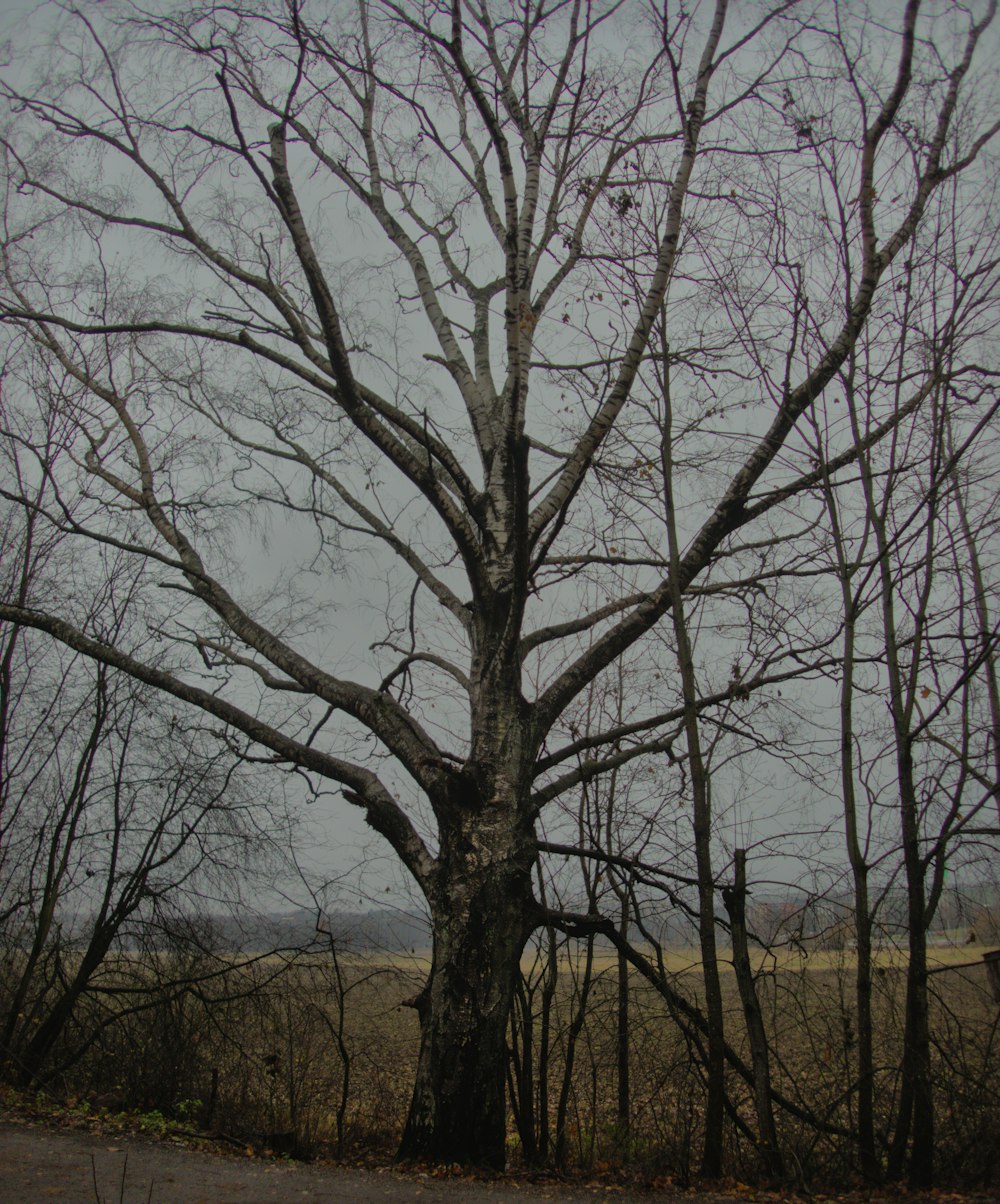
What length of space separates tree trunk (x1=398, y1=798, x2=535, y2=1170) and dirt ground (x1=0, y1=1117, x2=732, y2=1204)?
287 millimetres

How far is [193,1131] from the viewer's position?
Result: 6.15 m

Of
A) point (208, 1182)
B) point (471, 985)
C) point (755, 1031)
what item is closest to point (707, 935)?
point (755, 1031)

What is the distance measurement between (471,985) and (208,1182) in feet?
5.54

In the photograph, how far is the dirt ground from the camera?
13.6 feet

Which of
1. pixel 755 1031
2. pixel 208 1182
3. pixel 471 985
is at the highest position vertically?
pixel 471 985

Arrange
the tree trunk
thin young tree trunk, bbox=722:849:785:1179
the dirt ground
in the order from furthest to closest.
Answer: the tree trunk < thin young tree trunk, bbox=722:849:785:1179 < the dirt ground

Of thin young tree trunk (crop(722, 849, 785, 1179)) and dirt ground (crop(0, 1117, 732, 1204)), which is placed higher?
thin young tree trunk (crop(722, 849, 785, 1179))

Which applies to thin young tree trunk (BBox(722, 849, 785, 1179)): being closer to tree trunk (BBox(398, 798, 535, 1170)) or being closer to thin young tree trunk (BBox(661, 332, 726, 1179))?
thin young tree trunk (BBox(661, 332, 726, 1179))

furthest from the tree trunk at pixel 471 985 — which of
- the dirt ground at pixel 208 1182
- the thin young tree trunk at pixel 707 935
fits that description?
the thin young tree trunk at pixel 707 935

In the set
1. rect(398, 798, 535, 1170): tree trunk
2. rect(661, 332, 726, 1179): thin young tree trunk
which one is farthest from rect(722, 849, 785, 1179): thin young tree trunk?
rect(398, 798, 535, 1170): tree trunk

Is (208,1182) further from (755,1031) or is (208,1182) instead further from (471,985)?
(755,1031)

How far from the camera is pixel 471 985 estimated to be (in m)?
5.07

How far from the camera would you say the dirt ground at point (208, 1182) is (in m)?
4.14

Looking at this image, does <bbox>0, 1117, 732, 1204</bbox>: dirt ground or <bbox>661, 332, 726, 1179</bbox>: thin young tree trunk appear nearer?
<bbox>0, 1117, 732, 1204</bbox>: dirt ground
